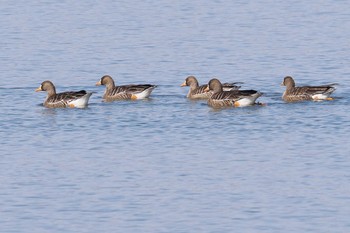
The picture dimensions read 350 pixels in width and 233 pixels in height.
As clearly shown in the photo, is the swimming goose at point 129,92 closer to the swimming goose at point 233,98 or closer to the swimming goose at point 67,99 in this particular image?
the swimming goose at point 67,99

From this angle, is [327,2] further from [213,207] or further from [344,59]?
[213,207]

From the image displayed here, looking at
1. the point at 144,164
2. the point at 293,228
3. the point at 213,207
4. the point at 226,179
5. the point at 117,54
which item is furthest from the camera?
the point at 117,54

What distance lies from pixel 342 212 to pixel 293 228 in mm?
1569

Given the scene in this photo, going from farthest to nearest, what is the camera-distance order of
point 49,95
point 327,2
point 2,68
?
point 327,2
point 2,68
point 49,95

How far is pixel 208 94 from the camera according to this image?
40.5 m

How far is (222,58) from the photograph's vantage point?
4981 centimetres

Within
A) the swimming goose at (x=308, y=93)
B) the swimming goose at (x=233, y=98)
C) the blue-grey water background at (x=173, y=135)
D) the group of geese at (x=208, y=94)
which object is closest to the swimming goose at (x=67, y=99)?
the group of geese at (x=208, y=94)

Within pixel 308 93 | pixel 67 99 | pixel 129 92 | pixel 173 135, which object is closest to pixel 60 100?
pixel 67 99

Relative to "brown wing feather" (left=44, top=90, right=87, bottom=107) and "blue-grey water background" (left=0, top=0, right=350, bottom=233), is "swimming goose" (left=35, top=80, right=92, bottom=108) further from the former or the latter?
"blue-grey water background" (left=0, top=0, right=350, bottom=233)

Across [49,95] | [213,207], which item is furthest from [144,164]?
[49,95]

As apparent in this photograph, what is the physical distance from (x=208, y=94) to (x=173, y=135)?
8.05 meters

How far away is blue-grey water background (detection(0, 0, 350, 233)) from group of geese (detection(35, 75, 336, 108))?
16.5 inches

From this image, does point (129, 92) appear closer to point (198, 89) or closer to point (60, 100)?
point (198, 89)

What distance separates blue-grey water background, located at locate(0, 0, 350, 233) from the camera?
24.5 m
